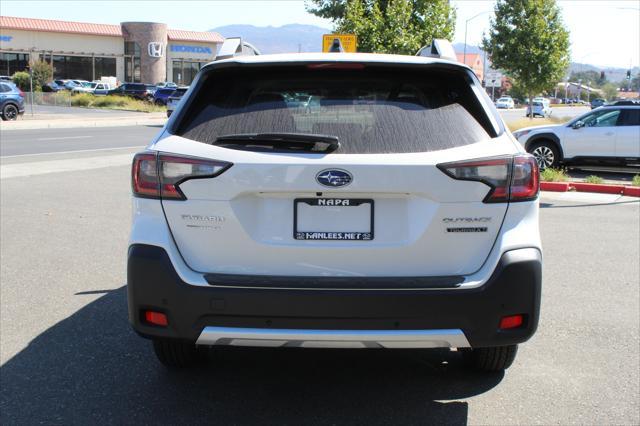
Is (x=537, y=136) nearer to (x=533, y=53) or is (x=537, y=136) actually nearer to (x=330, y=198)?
(x=330, y=198)

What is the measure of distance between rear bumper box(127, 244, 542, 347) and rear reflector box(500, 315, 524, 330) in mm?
36

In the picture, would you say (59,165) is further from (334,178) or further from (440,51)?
(334,178)

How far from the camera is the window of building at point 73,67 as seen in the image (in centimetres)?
7781

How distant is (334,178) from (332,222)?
8.0 inches

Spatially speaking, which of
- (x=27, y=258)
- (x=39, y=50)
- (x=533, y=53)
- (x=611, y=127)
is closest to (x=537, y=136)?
(x=611, y=127)

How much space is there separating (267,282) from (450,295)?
0.82m

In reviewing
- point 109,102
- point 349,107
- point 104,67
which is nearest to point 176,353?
point 349,107

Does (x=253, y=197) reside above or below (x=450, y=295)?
above

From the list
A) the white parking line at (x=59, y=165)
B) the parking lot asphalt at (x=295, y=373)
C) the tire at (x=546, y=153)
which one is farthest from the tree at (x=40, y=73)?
the parking lot asphalt at (x=295, y=373)

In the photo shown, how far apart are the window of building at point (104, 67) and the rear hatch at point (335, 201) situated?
272 feet

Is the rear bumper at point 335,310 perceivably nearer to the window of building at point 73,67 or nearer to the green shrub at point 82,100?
the green shrub at point 82,100

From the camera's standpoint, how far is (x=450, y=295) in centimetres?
318

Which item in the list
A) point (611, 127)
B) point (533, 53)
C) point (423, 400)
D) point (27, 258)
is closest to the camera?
point (423, 400)

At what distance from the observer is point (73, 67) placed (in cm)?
7962
